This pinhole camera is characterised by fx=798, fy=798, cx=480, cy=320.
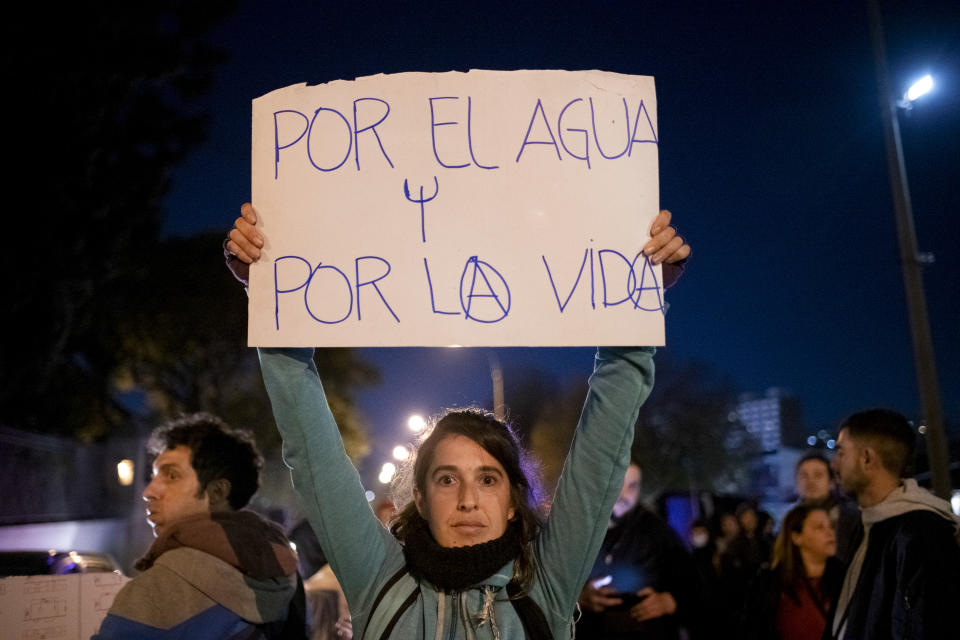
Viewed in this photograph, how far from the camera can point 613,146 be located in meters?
2.30

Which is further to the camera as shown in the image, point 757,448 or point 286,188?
point 757,448

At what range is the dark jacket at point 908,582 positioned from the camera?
3160mm

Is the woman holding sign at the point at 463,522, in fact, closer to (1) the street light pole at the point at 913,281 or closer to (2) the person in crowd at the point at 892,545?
(2) the person in crowd at the point at 892,545

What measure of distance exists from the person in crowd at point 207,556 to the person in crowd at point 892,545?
242 cm

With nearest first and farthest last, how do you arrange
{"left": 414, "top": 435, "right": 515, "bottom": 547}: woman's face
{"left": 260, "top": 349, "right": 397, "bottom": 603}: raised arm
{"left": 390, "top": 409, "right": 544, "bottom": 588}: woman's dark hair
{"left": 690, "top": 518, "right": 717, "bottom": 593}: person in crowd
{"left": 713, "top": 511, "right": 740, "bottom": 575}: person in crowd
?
{"left": 260, "top": 349, "right": 397, "bottom": 603}: raised arm
{"left": 414, "top": 435, "right": 515, "bottom": 547}: woman's face
{"left": 390, "top": 409, "right": 544, "bottom": 588}: woman's dark hair
{"left": 713, "top": 511, "right": 740, "bottom": 575}: person in crowd
{"left": 690, "top": 518, "right": 717, "bottom": 593}: person in crowd

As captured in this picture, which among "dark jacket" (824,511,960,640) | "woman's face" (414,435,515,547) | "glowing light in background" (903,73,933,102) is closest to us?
"woman's face" (414,435,515,547)

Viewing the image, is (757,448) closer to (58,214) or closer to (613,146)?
(58,214)

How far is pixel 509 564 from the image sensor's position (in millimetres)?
2240

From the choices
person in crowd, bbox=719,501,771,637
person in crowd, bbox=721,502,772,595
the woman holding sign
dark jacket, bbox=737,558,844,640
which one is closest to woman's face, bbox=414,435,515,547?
the woman holding sign

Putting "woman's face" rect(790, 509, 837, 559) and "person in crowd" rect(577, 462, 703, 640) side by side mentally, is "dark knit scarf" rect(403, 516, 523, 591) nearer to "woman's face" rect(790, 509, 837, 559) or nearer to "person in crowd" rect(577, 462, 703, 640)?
"person in crowd" rect(577, 462, 703, 640)

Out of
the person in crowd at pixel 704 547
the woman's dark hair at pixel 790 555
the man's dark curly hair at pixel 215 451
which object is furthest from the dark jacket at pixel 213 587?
the person in crowd at pixel 704 547

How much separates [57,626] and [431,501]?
1665mm

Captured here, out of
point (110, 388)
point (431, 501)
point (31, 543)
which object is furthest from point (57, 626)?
point (110, 388)

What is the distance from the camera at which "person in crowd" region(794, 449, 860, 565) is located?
5.38 m
